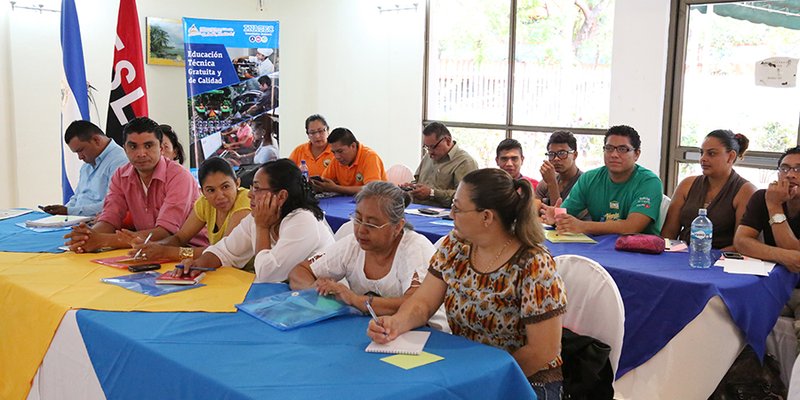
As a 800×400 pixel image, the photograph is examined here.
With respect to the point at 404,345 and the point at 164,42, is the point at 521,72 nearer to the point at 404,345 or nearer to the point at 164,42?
the point at 164,42

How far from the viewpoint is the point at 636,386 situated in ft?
9.42

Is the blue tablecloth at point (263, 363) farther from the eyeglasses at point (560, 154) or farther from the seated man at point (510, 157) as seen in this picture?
the seated man at point (510, 157)

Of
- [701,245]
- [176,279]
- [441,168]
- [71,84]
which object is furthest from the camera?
[71,84]

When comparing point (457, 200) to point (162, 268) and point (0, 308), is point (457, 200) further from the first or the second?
point (0, 308)

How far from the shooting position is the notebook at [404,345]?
5.95 feet

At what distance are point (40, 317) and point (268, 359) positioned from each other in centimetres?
106

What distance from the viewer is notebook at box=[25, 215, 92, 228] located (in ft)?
12.5

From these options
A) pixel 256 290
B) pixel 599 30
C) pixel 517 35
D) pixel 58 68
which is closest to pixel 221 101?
pixel 58 68

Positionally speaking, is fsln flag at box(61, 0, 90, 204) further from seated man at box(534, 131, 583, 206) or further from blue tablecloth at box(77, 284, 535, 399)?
blue tablecloth at box(77, 284, 535, 399)

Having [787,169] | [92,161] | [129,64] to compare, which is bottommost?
[92,161]

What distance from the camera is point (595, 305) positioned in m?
2.18

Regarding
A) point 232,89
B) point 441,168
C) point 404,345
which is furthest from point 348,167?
point 404,345

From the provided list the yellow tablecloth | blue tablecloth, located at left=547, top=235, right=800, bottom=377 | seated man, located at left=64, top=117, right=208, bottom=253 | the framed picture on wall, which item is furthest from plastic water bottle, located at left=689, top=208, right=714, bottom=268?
the framed picture on wall

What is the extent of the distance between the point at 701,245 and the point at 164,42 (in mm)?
5390
